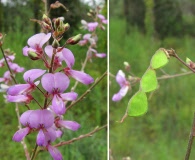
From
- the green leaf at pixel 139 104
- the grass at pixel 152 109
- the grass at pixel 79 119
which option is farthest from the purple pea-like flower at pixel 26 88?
the grass at pixel 152 109

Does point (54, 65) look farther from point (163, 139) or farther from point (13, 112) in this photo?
point (163, 139)

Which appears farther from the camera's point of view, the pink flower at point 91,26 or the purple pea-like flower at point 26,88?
the pink flower at point 91,26

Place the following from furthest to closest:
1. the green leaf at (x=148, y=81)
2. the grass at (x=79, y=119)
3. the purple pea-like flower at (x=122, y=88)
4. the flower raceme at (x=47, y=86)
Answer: the grass at (x=79, y=119) → the purple pea-like flower at (x=122, y=88) → the flower raceme at (x=47, y=86) → the green leaf at (x=148, y=81)

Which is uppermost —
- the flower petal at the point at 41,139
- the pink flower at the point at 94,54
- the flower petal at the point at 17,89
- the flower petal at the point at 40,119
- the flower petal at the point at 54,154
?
the flower petal at the point at 17,89

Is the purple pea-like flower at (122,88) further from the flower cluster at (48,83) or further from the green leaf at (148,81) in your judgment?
the green leaf at (148,81)

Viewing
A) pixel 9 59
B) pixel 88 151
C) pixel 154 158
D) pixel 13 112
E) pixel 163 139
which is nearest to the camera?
pixel 9 59

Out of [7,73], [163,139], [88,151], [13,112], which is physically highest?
[7,73]

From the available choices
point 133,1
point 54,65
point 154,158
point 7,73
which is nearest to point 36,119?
point 54,65
